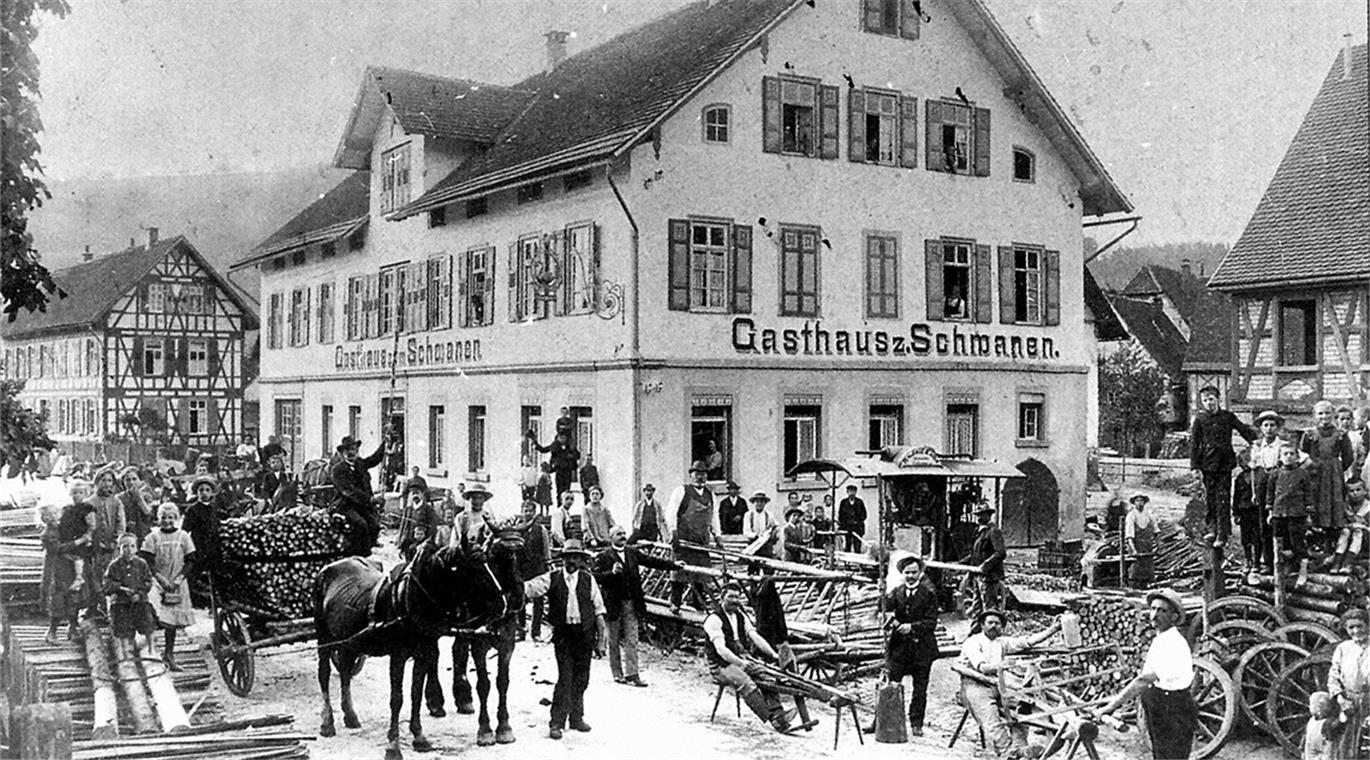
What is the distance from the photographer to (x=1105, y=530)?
1250cm

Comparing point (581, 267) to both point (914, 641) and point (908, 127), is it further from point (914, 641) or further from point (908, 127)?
point (914, 641)

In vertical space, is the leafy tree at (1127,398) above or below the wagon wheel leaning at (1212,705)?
above

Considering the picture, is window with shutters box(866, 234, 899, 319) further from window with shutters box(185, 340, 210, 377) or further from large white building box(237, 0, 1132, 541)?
window with shutters box(185, 340, 210, 377)

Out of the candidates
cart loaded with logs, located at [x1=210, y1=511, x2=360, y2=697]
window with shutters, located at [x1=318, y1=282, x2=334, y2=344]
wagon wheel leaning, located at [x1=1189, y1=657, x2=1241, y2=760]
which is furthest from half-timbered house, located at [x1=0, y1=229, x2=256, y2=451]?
wagon wheel leaning, located at [x1=1189, y1=657, x2=1241, y2=760]

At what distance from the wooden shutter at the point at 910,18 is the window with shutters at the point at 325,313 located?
5.20m

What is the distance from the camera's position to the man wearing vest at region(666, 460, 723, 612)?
9.57m

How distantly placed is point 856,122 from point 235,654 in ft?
20.7

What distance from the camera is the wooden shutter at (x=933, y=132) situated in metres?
9.74

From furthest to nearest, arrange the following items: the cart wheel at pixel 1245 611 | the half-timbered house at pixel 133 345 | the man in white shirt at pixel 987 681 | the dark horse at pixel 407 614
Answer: the half-timbered house at pixel 133 345
the man in white shirt at pixel 987 681
the cart wheel at pixel 1245 611
the dark horse at pixel 407 614

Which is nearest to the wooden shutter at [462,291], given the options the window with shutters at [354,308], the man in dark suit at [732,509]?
the window with shutters at [354,308]

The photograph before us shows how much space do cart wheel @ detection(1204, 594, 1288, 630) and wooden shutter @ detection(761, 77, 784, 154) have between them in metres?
4.48

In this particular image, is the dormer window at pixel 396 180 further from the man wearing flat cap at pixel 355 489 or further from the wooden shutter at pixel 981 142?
the wooden shutter at pixel 981 142

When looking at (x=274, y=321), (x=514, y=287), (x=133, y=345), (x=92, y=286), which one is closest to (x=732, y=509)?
(x=514, y=287)

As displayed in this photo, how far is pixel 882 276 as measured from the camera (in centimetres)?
984
